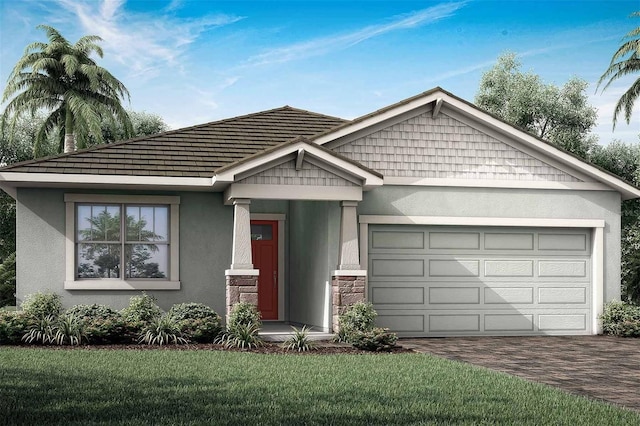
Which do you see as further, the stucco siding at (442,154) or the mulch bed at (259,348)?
the stucco siding at (442,154)

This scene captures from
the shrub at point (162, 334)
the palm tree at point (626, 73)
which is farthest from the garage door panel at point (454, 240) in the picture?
the palm tree at point (626, 73)

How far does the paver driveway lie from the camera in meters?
11.1

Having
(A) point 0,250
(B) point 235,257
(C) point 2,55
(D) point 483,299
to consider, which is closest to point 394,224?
(D) point 483,299

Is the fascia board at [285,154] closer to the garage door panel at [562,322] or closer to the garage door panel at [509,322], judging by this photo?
the garage door panel at [509,322]

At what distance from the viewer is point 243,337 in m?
15.4

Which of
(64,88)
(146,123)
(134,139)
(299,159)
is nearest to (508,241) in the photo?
(299,159)

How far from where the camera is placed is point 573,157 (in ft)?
63.2

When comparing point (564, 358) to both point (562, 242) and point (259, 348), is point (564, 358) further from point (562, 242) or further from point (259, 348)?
point (562, 242)

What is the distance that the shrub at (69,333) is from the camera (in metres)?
15.2

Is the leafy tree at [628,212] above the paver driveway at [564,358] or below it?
above

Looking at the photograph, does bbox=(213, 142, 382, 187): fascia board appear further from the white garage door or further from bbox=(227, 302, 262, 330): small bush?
bbox=(227, 302, 262, 330): small bush

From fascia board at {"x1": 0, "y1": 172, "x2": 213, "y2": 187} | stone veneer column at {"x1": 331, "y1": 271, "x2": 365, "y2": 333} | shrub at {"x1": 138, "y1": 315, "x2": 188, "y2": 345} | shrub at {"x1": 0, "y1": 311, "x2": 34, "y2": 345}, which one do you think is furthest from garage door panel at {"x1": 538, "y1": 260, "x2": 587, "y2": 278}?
shrub at {"x1": 0, "y1": 311, "x2": 34, "y2": 345}

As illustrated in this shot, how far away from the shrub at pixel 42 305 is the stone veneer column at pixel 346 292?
566cm

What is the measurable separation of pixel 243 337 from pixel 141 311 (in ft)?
8.05
